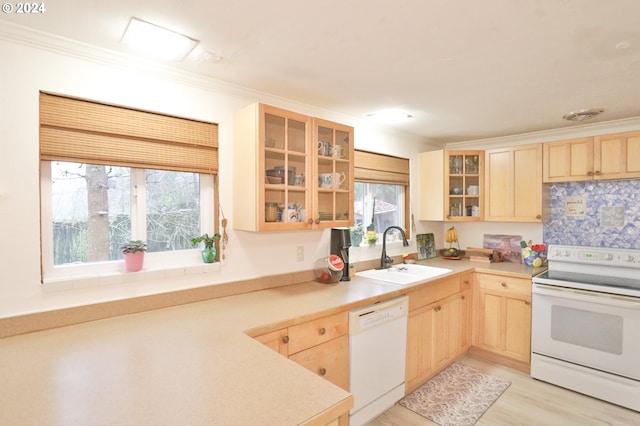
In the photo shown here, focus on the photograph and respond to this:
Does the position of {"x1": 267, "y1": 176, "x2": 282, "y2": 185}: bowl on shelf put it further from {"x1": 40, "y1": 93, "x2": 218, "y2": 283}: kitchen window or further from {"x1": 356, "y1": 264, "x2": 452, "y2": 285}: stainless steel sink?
{"x1": 356, "y1": 264, "x2": 452, "y2": 285}: stainless steel sink

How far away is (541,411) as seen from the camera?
2334mm

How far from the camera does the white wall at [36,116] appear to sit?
4.85 feet

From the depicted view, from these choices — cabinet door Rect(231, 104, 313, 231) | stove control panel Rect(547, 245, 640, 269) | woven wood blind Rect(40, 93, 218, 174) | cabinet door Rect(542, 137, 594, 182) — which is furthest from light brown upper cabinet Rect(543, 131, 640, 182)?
woven wood blind Rect(40, 93, 218, 174)

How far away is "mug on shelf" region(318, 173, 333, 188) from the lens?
7.62 ft

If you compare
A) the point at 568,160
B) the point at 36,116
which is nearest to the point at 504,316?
the point at 568,160

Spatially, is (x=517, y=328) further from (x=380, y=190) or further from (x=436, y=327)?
(x=380, y=190)

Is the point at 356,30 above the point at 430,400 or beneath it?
above

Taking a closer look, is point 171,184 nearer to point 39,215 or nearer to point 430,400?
point 39,215

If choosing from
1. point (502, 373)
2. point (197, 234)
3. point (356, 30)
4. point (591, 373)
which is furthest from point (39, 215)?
point (591, 373)

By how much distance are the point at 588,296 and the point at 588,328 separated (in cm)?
25

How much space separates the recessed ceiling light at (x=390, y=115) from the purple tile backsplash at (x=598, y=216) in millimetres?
1751

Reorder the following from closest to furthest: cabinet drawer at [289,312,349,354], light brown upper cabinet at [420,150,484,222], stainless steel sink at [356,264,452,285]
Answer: cabinet drawer at [289,312,349,354], stainless steel sink at [356,264,452,285], light brown upper cabinet at [420,150,484,222]

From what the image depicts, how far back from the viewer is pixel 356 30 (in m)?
1.48

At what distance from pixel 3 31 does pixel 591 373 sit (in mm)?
4101
